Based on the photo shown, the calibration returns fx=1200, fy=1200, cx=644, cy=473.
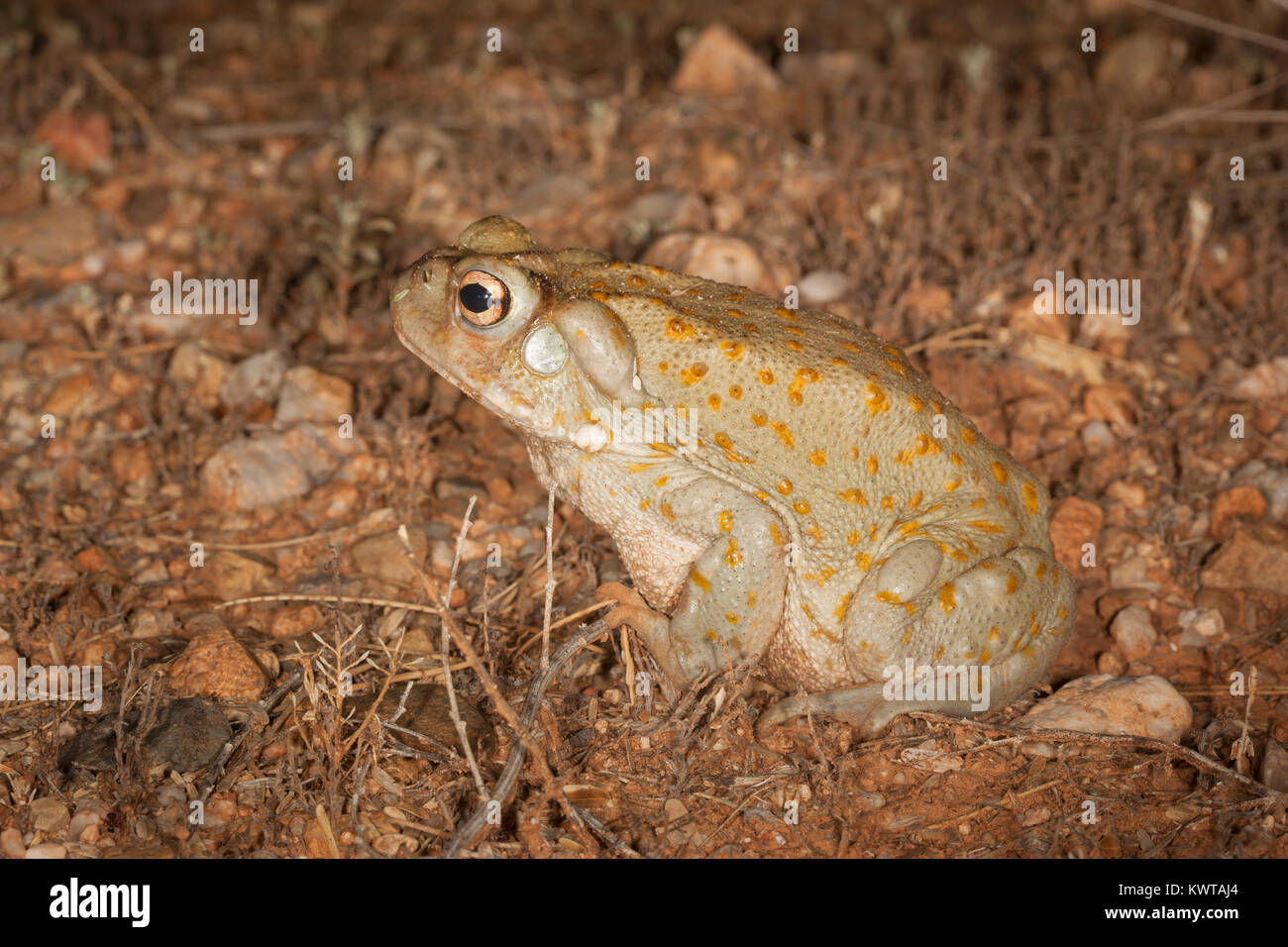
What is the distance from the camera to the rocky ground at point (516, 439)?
13.0 feet

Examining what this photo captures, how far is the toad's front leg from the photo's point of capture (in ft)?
13.2

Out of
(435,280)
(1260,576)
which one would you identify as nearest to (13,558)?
(435,280)

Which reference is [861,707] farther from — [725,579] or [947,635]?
→ [725,579]

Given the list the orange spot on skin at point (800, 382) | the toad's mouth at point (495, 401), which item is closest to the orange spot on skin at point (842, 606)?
the orange spot on skin at point (800, 382)

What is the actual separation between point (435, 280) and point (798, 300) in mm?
2978

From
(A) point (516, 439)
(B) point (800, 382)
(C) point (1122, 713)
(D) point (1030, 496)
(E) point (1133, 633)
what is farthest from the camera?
(A) point (516, 439)

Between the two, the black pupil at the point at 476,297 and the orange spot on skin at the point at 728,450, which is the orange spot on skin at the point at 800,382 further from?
the black pupil at the point at 476,297

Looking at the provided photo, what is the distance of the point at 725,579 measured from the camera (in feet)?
13.2

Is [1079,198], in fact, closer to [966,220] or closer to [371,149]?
→ [966,220]

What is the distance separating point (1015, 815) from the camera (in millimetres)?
3990

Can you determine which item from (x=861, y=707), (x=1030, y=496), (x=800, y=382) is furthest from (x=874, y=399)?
(x=861, y=707)

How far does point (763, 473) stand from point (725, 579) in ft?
1.28

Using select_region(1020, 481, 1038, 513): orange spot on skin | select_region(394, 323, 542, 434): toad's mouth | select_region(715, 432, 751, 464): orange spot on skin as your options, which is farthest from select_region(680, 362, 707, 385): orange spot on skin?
select_region(1020, 481, 1038, 513): orange spot on skin

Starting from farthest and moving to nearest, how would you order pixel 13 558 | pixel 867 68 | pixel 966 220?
pixel 867 68 → pixel 966 220 → pixel 13 558
